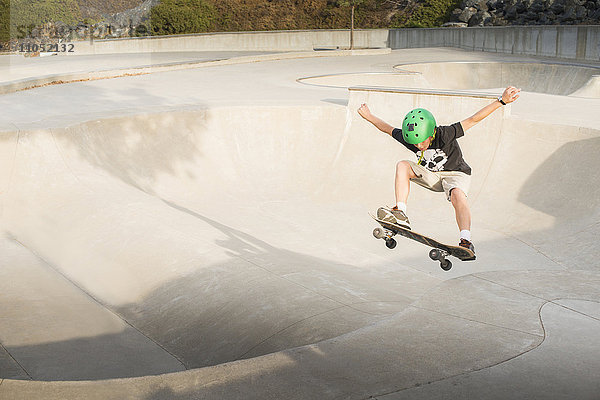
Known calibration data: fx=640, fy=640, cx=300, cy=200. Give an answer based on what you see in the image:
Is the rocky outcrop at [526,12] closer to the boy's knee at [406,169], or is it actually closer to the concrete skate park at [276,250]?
the concrete skate park at [276,250]

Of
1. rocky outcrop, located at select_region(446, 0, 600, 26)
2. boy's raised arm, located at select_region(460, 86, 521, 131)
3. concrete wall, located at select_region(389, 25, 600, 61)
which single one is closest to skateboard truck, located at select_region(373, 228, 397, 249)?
boy's raised arm, located at select_region(460, 86, 521, 131)

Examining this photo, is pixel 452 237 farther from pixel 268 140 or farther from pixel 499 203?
pixel 268 140

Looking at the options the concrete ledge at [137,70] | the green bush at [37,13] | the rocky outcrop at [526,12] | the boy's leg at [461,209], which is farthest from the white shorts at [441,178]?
the green bush at [37,13]

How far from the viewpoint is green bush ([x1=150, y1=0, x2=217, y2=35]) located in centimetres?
4028

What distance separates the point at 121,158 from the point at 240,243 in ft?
15.0

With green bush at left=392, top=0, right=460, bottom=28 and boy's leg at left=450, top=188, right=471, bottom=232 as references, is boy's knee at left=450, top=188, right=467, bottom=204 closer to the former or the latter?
boy's leg at left=450, top=188, right=471, bottom=232

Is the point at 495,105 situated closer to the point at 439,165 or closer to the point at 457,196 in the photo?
the point at 439,165

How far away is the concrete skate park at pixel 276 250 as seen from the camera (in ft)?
13.4

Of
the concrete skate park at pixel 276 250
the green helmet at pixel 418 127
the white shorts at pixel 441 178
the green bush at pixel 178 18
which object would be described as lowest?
the concrete skate park at pixel 276 250

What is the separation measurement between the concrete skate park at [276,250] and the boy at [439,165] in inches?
32.4

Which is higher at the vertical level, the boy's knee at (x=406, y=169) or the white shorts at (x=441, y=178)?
the boy's knee at (x=406, y=169)

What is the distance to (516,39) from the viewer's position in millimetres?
32750

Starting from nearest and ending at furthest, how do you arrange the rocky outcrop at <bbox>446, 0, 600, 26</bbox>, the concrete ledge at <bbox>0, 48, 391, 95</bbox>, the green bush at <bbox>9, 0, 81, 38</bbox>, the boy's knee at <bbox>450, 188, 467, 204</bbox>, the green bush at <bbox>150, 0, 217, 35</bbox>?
the boy's knee at <bbox>450, 188, 467, 204</bbox> < the concrete ledge at <bbox>0, 48, 391, 95</bbox> < the rocky outcrop at <bbox>446, 0, 600, 26</bbox> < the green bush at <bbox>150, 0, 217, 35</bbox> < the green bush at <bbox>9, 0, 81, 38</bbox>

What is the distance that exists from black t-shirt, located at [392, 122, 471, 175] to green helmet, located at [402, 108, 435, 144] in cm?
23
